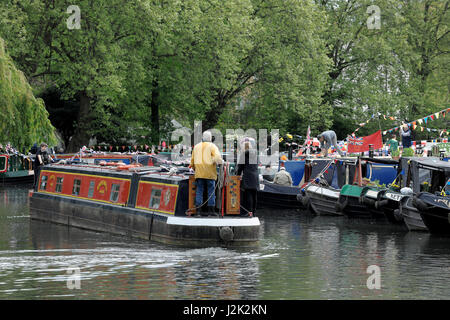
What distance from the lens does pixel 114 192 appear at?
813 inches

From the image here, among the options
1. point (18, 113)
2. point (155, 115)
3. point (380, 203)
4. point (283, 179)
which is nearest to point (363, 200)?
point (380, 203)

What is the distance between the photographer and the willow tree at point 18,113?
2317cm

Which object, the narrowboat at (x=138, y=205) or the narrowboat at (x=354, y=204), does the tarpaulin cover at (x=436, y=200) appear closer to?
the narrowboat at (x=354, y=204)

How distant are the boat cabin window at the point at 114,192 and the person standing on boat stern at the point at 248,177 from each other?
3.39 meters

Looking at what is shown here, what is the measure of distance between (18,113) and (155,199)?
6.66 meters

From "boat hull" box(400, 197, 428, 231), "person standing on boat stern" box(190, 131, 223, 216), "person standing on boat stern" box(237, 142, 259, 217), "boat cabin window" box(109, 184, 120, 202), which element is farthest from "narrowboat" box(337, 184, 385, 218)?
"person standing on boat stern" box(190, 131, 223, 216)

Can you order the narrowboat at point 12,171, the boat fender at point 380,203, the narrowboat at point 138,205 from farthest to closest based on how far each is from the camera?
the narrowboat at point 12,171 < the boat fender at point 380,203 < the narrowboat at point 138,205

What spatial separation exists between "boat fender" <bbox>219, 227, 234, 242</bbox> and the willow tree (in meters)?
8.59

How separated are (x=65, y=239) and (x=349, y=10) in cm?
3809

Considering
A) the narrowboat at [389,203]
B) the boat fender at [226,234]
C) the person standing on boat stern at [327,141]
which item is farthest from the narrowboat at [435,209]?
the person standing on boat stern at [327,141]

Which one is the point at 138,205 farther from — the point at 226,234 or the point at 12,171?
the point at 12,171

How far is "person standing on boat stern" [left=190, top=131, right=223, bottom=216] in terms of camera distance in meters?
17.7

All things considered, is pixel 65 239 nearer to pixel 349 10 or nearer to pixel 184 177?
pixel 184 177
